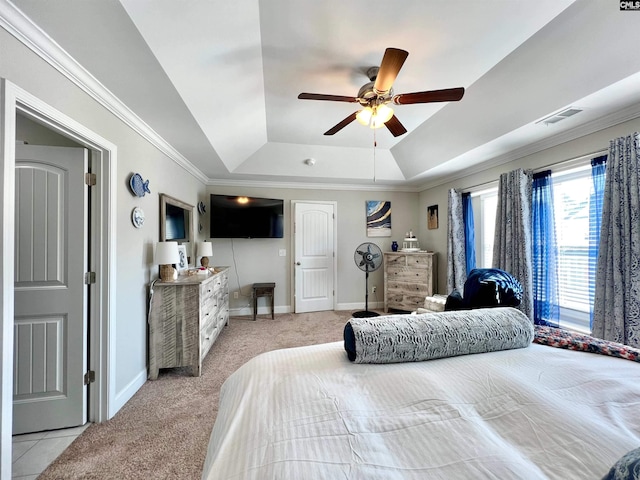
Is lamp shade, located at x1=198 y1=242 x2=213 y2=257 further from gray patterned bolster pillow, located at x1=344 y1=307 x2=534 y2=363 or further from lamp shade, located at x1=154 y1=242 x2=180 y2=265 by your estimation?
gray patterned bolster pillow, located at x1=344 y1=307 x2=534 y2=363

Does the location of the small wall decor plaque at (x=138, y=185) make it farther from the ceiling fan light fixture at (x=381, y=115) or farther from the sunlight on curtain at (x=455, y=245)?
the sunlight on curtain at (x=455, y=245)

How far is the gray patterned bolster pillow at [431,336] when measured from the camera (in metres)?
0.90

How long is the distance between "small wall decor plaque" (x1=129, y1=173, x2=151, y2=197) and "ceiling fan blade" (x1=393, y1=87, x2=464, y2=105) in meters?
2.13

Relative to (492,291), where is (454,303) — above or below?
below

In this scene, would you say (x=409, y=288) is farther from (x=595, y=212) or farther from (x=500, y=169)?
(x=595, y=212)

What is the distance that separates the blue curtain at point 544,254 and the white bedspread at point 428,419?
84.9 inches

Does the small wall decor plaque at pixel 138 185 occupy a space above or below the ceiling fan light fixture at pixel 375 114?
below

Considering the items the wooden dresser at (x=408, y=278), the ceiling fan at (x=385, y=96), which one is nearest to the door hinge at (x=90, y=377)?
the ceiling fan at (x=385, y=96)

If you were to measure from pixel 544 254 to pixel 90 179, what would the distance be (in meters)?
4.03

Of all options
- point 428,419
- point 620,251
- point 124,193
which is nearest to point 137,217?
point 124,193

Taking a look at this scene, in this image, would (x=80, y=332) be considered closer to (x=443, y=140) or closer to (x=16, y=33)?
(x=16, y=33)

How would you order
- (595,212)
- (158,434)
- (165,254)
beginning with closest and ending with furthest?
(158,434) → (595,212) → (165,254)

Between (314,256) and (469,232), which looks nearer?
(469,232)

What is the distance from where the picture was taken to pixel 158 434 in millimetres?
1739
